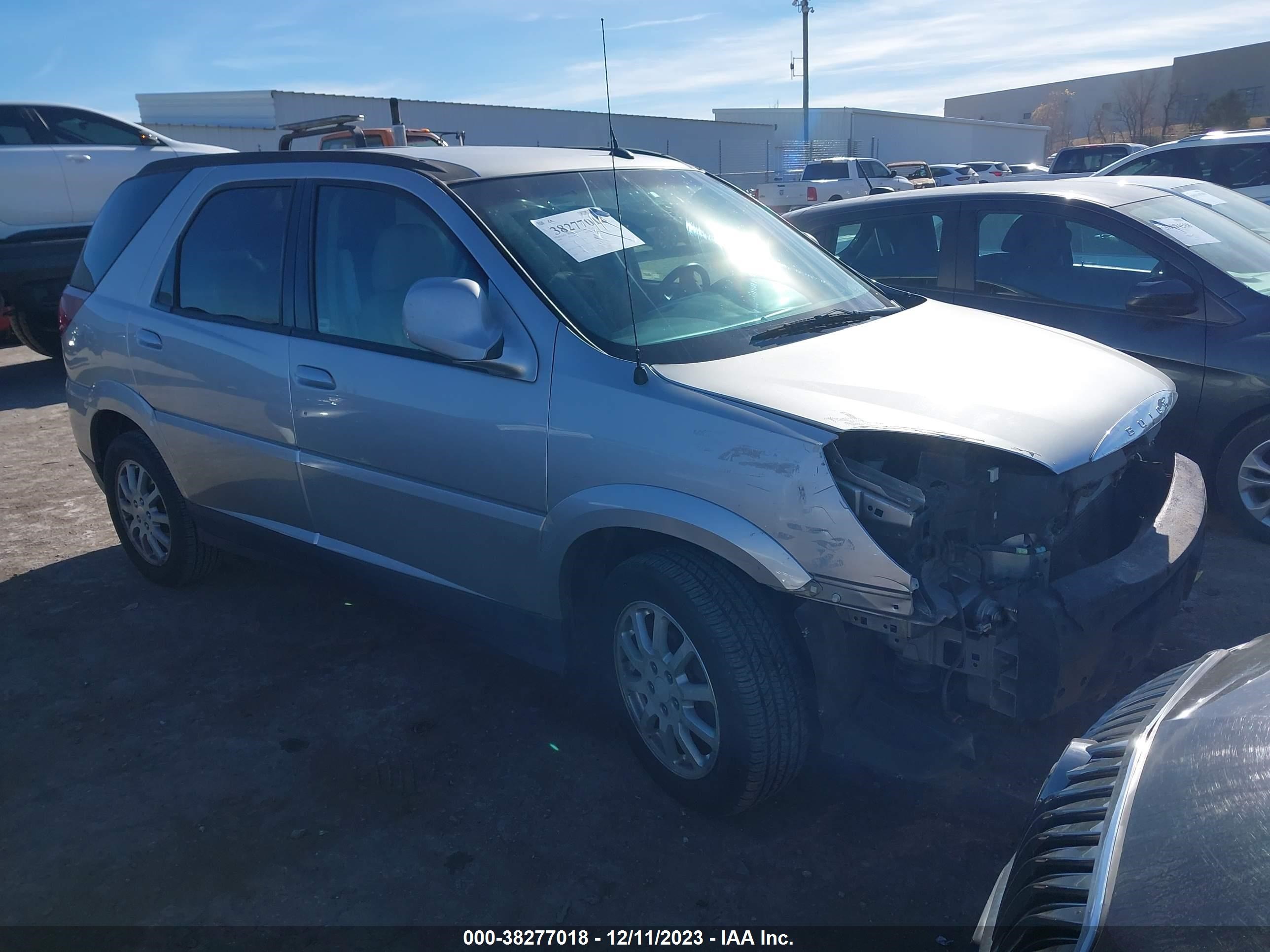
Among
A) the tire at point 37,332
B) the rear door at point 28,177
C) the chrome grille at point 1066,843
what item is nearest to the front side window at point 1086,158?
the rear door at point 28,177

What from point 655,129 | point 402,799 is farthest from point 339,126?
point 655,129

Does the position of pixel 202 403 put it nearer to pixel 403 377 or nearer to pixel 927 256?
pixel 403 377

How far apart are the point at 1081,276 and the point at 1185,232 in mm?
505

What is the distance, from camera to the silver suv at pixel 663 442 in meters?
2.57

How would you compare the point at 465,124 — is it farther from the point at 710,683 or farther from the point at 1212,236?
the point at 710,683

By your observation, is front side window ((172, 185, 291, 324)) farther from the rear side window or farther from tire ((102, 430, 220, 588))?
tire ((102, 430, 220, 588))

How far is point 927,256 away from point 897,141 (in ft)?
184

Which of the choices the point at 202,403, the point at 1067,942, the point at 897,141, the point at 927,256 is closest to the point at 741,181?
the point at 897,141

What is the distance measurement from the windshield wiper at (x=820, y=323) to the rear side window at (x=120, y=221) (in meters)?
2.87

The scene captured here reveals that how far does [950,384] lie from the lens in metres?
2.83

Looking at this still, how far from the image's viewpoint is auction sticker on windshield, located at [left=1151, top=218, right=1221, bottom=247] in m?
4.85

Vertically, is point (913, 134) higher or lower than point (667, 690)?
higher

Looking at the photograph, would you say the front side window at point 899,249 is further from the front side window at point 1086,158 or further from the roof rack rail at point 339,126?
the front side window at point 1086,158

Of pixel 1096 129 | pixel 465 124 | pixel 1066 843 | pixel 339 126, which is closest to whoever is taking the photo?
pixel 1066 843
